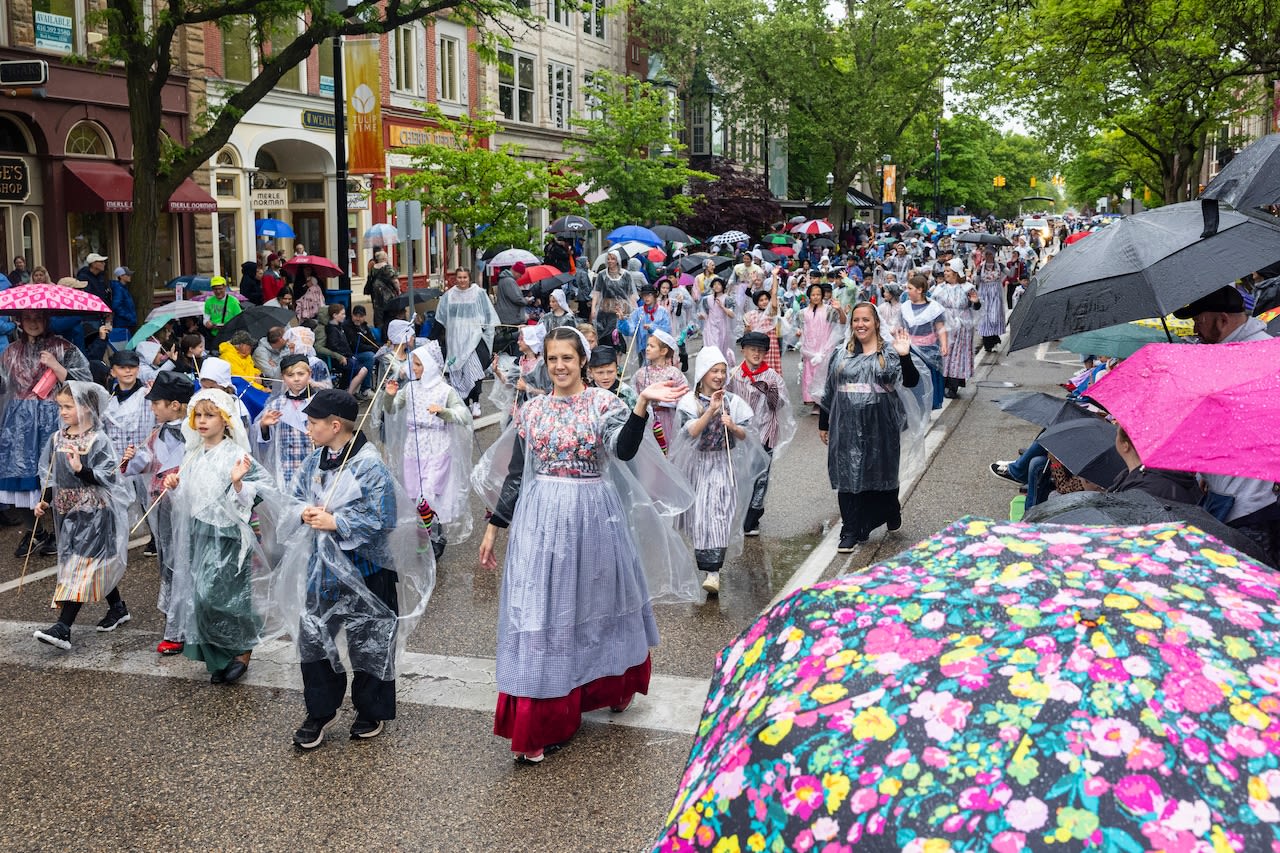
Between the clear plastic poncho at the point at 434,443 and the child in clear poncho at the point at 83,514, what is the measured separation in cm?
236

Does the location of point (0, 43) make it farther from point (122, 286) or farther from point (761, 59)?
point (761, 59)

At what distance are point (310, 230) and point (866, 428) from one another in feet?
85.0

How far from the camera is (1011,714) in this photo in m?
2.10

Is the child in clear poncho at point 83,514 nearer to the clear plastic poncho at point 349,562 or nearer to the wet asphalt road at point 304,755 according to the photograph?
the wet asphalt road at point 304,755

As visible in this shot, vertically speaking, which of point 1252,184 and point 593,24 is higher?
point 593,24

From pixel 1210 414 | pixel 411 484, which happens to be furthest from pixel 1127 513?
pixel 411 484

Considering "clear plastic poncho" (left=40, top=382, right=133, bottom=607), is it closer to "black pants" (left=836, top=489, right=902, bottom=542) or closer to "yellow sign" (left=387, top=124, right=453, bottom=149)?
"black pants" (left=836, top=489, right=902, bottom=542)

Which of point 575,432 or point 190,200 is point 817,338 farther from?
point 190,200

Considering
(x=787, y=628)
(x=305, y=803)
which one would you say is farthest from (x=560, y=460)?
(x=787, y=628)

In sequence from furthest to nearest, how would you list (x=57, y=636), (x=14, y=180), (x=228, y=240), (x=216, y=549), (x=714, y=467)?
(x=228, y=240) < (x=14, y=180) < (x=714, y=467) < (x=57, y=636) < (x=216, y=549)

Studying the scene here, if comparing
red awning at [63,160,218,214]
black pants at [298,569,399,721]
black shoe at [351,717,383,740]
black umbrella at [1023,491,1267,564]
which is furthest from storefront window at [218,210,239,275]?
black umbrella at [1023,491,1267,564]

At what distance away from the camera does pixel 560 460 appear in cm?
583

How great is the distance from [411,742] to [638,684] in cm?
108

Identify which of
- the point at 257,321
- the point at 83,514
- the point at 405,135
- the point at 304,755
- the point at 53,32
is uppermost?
the point at 53,32
